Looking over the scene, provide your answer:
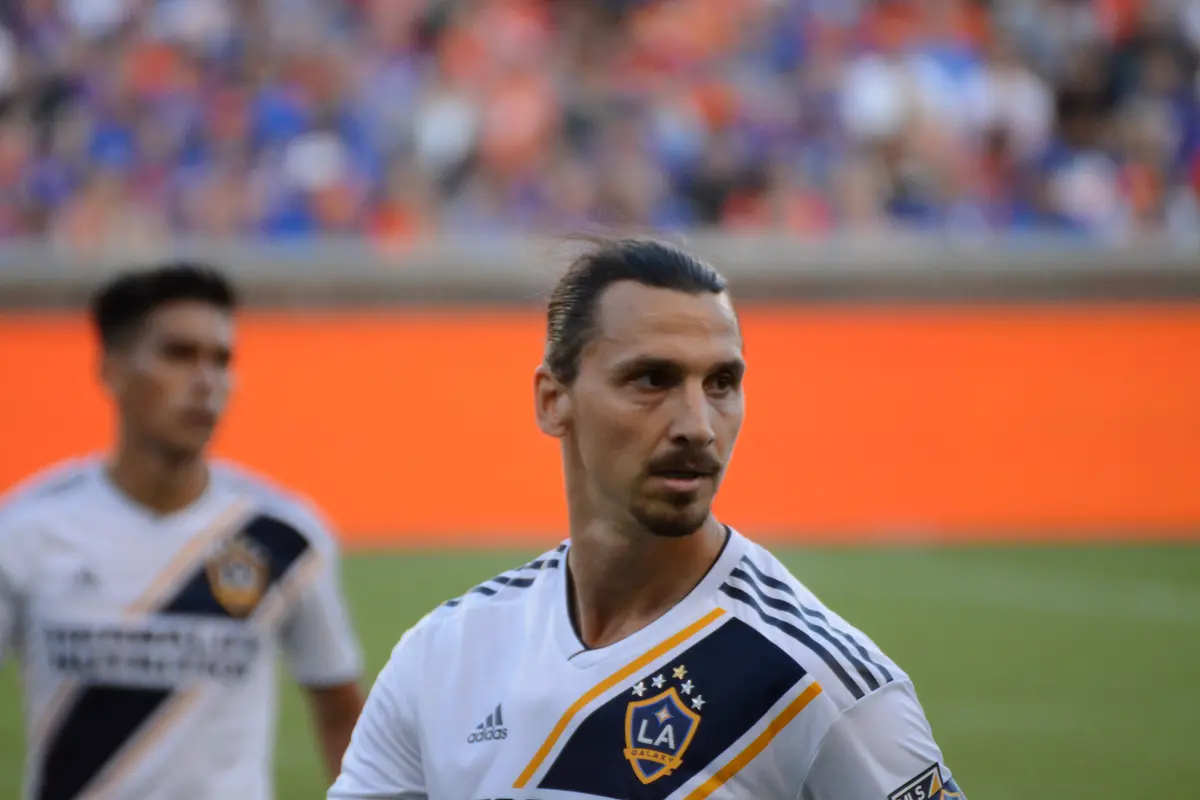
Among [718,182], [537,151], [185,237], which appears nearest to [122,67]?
[185,237]

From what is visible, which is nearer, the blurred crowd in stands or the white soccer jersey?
the white soccer jersey

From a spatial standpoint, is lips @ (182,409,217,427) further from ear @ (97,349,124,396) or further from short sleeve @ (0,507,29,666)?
short sleeve @ (0,507,29,666)

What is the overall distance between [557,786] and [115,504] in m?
2.32

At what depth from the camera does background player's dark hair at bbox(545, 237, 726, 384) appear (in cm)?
304

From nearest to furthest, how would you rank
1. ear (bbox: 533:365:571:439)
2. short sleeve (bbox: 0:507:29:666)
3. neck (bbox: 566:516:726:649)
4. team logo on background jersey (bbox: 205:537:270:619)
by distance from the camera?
1. neck (bbox: 566:516:726:649)
2. ear (bbox: 533:365:571:439)
3. short sleeve (bbox: 0:507:29:666)
4. team logo on background jersey (bbox: 205:537:270:619)

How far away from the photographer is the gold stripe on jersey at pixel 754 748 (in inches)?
108

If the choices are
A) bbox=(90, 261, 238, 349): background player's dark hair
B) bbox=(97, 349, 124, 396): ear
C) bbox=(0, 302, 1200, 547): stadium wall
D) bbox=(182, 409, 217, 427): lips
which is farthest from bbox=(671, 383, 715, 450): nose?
bbox=(0, 302, 1200, 547): stadium wall

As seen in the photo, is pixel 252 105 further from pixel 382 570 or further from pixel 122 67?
pixel 382 570

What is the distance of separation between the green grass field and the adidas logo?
17.1ft

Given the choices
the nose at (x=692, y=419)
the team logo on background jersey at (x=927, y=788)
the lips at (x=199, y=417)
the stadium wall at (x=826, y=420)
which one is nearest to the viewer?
the team logo on background jersey at (x=927, y=788)

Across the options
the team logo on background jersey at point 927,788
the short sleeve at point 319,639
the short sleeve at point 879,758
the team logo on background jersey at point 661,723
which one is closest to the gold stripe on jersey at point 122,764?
the short sleeve at point 319,639

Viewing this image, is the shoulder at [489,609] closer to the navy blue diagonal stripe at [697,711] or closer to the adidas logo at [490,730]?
the adidas logo at [490,730]

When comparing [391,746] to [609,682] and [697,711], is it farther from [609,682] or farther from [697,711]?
[697,711]

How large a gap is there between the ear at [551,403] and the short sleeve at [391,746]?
0.45 metres
